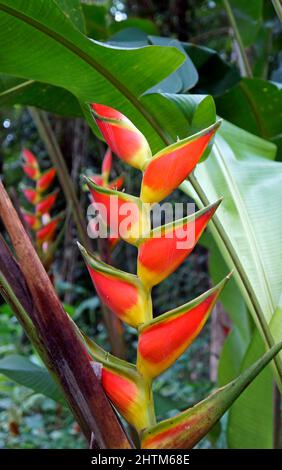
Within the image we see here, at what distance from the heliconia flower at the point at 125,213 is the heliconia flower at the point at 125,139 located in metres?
0.04

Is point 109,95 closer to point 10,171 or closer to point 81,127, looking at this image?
point 81,127

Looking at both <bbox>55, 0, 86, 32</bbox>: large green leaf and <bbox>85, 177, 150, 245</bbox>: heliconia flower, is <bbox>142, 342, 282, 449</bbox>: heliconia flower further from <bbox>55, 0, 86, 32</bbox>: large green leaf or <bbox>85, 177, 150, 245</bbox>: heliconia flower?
<bbox>55, 0, 86, 32</bbox>: large green leaf

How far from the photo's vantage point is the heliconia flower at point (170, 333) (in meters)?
0.33

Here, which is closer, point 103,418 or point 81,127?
point 103,418

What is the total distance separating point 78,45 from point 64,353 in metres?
0.33

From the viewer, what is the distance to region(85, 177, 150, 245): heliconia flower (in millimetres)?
353

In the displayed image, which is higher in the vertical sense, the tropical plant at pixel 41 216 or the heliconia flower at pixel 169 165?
the heliconia flower at pixel 169 165

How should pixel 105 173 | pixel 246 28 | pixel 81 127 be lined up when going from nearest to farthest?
pixel 105 173 → pixel 246 28 → pixel 81 127

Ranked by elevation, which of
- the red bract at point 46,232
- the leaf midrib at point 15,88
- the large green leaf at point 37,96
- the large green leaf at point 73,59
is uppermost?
the large green leaf at point 73,59

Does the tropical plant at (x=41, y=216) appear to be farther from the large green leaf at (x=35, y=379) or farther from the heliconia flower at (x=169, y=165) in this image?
the heliconia flower at (x=169, y=165)

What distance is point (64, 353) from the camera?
0.30 m

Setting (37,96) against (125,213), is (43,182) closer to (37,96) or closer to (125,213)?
(37,96)

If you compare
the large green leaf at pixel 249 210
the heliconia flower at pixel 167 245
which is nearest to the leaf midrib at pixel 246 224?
the large green leaf at pixel 249 210

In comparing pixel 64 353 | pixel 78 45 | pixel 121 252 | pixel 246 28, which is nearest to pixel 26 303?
pixel 64 353
